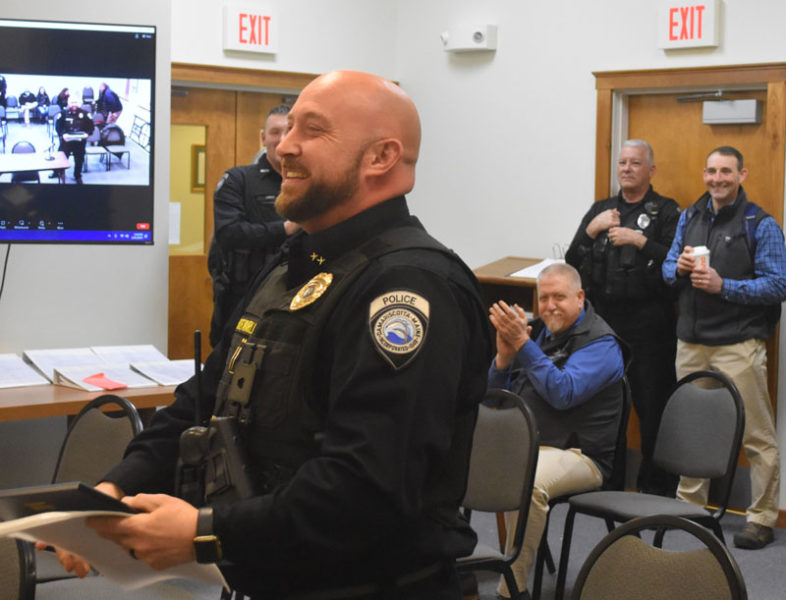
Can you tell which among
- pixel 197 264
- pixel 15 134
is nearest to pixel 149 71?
pixel 15 134

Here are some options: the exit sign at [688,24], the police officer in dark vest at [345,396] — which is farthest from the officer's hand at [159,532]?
the exit sign at [688,24]

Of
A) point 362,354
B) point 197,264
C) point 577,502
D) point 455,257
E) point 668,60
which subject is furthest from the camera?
point 197,264

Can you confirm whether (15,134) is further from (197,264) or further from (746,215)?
(746,215)

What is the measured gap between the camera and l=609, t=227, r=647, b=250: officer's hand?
4949 millimetres

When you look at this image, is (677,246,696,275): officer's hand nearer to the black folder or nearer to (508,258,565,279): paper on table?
(508,258,565,279): paper on table

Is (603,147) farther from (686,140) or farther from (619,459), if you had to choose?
(619,459)

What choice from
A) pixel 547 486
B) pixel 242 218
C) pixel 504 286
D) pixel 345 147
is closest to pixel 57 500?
pixel 345 147

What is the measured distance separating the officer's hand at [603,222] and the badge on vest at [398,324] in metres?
3.88

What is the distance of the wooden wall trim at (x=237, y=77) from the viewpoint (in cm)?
589

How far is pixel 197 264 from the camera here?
6227 mm

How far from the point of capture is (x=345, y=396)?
130cm

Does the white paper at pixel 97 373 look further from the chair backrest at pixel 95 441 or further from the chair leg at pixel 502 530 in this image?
the chair leg at pixel 502 530

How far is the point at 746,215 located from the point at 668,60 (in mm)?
1156

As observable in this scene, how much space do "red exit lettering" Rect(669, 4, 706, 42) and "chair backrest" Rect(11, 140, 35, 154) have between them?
10.7ft
